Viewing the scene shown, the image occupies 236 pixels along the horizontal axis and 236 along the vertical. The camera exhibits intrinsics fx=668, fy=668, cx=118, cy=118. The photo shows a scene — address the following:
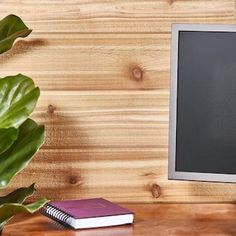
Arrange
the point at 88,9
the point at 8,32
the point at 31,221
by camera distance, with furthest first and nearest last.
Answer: the point at 88,9, the point at 31,221, the point at 8,32

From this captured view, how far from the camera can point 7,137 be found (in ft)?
3.95

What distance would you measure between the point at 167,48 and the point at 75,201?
0.43m

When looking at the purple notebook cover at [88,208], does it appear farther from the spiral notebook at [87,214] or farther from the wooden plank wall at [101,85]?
the wooden plank wall at [101,85]

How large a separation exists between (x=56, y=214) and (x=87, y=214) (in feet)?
0.23

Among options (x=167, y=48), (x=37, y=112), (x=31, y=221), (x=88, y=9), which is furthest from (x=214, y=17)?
(x=31, y=221)

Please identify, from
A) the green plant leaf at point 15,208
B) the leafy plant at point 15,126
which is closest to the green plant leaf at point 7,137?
the leafy plant at point 15,126

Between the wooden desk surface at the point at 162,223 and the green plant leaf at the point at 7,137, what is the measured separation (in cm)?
23

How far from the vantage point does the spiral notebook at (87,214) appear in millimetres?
1374

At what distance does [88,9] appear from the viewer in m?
1.60

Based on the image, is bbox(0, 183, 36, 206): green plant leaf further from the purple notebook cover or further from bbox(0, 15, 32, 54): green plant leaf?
bbox(0, 15, 32, 54): green plant leaf

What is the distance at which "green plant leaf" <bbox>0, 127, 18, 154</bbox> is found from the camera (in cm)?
120

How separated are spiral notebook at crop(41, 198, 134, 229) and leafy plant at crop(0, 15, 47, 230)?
11 centimetres

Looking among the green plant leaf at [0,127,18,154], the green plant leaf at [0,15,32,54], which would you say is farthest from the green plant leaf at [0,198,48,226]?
the green plant leaf at [0,15,32,54]

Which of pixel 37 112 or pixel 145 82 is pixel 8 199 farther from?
pixel 145 82
